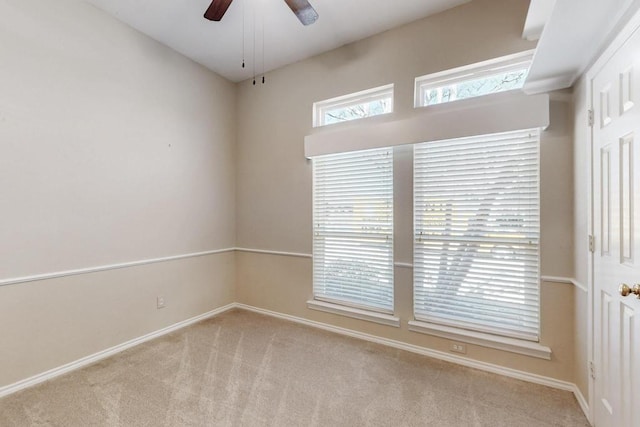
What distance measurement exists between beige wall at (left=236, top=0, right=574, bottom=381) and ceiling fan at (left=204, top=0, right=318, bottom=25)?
0.97 m

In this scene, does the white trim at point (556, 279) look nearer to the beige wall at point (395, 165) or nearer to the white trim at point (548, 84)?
the beige wall at point (395, 165)

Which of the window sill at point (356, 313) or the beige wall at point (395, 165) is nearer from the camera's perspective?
the beige wall at point (395, 165)

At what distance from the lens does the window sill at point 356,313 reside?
279 cm

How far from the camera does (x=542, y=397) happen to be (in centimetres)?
200

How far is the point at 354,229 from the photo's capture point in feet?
10.0

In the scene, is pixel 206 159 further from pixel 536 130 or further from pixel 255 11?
pixel 536 130

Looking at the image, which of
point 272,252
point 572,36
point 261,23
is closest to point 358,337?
point 272,252

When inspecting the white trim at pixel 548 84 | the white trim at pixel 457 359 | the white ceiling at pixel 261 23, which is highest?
the white ceiling at pixel 261 23

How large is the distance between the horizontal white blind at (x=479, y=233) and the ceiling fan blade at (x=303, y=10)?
1.43 m

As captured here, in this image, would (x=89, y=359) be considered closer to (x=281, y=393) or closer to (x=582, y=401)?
(x=281, y=393)

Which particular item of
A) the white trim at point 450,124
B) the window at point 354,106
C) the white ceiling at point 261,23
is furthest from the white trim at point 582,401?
the white ceiling at point 261,23

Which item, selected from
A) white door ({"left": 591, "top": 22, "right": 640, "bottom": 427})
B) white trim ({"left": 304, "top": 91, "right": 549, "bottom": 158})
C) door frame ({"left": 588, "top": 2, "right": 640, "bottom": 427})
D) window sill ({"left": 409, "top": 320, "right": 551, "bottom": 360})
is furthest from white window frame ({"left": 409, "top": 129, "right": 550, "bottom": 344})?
white door ({"left": 591, "top": 22, "right": 640, "bottom": 427})

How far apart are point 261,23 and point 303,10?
890mm

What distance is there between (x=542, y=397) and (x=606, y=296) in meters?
0.93
